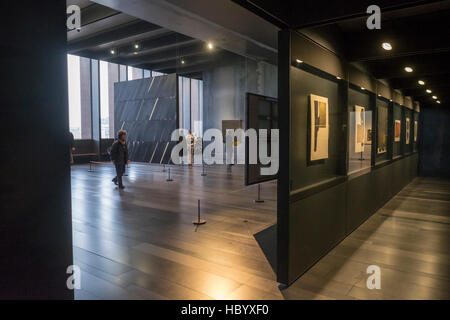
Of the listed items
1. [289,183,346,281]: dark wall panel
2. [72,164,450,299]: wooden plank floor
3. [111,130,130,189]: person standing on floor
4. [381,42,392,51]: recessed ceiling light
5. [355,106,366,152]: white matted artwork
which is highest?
[381,42,392,51]: recessed ceiling light

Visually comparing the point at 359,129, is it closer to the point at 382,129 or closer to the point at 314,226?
the point at 382,129

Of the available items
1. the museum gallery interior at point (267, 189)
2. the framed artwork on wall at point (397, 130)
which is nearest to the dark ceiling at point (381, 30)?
the museum gallery interior at point (267, 189)

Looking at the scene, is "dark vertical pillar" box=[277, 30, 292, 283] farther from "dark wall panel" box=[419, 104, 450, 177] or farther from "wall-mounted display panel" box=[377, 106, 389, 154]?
"dark wall panel" box=[419, 104, 450, 177]

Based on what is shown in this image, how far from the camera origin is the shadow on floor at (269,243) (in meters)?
4.36

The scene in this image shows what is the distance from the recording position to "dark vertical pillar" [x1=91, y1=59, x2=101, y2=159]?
18.2 metres

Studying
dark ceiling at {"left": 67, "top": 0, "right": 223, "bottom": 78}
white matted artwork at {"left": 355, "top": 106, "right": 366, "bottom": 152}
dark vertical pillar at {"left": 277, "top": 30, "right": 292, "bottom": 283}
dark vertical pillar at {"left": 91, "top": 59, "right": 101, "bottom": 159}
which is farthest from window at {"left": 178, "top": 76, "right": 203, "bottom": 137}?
dark vertical pillar at {"left": 277, "top": 30, "right": 292, "bottom": 283}

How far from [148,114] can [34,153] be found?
15.8 m

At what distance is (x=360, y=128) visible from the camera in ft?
20.0

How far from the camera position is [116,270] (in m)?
3.95

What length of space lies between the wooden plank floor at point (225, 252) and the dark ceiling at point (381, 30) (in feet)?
9.13

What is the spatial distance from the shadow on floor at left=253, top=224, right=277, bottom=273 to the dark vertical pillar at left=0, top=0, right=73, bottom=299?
2670 mm

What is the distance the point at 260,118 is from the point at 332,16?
2040 mm

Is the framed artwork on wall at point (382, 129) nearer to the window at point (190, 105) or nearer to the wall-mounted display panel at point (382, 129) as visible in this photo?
the wall-mounted display panel at point (382, 129)

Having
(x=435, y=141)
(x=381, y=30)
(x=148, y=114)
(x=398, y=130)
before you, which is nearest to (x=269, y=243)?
(x=381, y=30)
